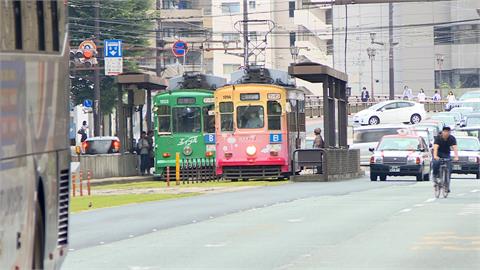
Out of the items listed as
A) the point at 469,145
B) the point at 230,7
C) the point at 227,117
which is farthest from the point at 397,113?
the point at 227,117

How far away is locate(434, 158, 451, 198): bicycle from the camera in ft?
105

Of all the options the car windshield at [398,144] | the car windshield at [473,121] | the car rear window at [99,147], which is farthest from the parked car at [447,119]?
the car windshield at [398,144]

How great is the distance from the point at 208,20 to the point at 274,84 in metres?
63.0

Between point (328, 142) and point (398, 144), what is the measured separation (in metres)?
2.59

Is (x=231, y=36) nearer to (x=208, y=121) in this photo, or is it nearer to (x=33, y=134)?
(x=208, y=121)

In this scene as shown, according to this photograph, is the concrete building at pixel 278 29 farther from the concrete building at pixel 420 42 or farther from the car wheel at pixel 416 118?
the car wheel at pixel 416 118

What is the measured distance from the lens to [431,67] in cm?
10688

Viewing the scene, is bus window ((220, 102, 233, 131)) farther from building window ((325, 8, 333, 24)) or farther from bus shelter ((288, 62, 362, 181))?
building window ((325, 8, 333, 24))

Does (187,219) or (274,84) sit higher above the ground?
(274,84)

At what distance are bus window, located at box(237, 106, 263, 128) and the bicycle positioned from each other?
1551 centimetres

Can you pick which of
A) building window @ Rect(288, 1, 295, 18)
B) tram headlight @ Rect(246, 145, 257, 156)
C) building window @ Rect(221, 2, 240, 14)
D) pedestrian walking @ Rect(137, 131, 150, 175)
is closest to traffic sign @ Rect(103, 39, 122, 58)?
pedestrian walking @ Rect(137, 131, 150, 175)

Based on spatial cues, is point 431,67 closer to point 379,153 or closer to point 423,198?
point 379,153

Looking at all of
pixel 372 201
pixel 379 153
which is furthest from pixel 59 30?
pixel 379 153

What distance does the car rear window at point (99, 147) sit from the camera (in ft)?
179
